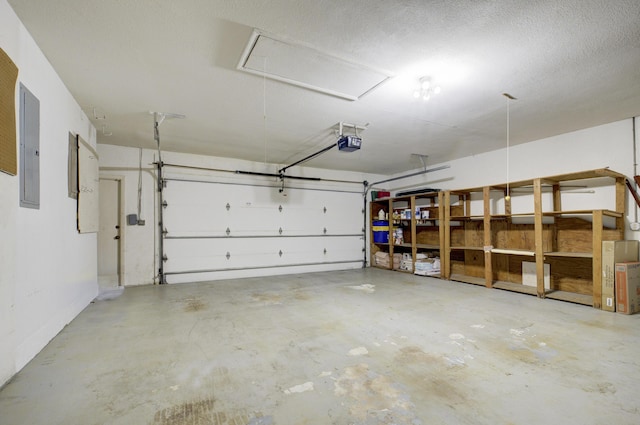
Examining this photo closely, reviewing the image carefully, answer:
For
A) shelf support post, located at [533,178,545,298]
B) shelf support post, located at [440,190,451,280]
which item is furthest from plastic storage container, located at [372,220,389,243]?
shelf support post, located at [533,178,545,298]

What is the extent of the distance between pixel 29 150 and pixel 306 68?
7.74ft

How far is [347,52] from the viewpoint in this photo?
2.30m

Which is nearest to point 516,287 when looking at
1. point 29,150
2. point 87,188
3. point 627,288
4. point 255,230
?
point 627,288

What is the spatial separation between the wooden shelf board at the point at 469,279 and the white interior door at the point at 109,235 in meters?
6.33

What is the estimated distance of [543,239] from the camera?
4418 mm

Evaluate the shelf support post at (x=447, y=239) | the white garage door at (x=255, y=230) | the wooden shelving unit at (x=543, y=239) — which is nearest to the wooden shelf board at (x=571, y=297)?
the wooden shelving unit at (x=543, y=239)

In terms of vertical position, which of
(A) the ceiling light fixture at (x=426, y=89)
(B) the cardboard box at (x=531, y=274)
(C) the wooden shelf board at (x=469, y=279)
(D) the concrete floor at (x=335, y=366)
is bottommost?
(C) the wooden shelf board at (x=469, y=279)

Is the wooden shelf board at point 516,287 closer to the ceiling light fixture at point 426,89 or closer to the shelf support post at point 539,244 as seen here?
the shelf support post at point 539,244

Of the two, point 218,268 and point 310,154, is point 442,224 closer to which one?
point 310,154

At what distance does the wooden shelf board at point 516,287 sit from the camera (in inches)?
170

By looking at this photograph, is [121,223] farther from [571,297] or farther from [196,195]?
[571,297]

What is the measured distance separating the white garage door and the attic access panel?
3715mm

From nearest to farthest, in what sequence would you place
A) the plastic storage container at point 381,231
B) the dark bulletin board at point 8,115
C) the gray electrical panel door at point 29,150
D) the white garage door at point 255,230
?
the dark bulletin board at point 8,115 → the gray electrical panel door at point 29,150 → the white garage door at point 255,230 → the plastic storage container at point 381,231

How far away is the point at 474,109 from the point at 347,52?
208cm
